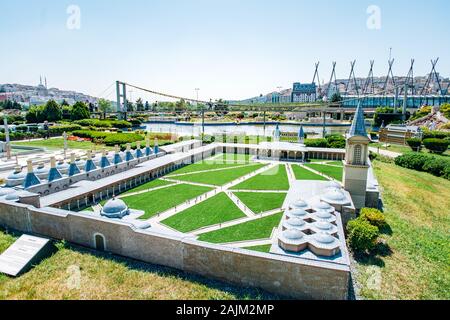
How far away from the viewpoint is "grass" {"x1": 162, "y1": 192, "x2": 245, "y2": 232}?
16.9 meters

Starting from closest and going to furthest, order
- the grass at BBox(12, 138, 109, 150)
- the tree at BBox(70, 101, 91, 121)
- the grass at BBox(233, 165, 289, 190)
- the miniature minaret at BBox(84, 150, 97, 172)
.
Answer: the miniature minaret at BBox(84, 150, 97, 172) < the grass at BBox(233, 165, 289, 190) < the grass at BBox(12, 138, 109, 150) < the tree at BBox(70, 101, 91, 121)

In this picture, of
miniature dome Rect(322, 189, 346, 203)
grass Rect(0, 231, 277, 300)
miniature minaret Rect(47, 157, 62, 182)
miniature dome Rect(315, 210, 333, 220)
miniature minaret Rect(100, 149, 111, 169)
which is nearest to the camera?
grass Rect(0, 231, 277, 300)

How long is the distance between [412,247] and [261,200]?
29.7ft

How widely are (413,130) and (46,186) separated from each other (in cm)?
4665

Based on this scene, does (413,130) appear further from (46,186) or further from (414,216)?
(46,186)

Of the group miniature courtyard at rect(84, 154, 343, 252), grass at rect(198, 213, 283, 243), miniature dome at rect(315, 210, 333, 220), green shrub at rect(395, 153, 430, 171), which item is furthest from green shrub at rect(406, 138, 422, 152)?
miniature dome at rect(315, 210, 333, 220)

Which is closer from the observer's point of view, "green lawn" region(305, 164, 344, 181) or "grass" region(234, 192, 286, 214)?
"grass" region(234, 192, 286, 214)

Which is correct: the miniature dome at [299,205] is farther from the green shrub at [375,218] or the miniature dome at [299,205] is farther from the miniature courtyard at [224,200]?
the green shrub at [375,218]

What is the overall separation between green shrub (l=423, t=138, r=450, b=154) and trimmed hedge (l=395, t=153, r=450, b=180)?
7360 mm

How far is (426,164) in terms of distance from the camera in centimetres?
3170

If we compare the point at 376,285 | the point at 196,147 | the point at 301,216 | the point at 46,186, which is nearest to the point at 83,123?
the point at 196,147

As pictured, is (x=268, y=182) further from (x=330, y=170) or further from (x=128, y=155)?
(x=128, y=155)

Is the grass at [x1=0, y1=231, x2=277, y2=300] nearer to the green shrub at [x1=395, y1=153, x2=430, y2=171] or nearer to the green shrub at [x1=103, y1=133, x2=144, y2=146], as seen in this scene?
the green shrub at [x1=395, y1=153, x2=430, y2=171]
